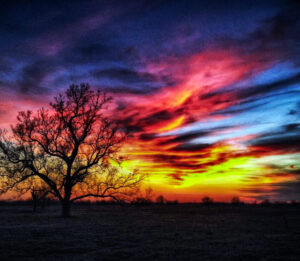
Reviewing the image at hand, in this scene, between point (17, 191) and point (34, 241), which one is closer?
point (34, 241)

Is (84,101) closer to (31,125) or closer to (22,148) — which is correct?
(31,125)

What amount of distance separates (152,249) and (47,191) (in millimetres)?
23503

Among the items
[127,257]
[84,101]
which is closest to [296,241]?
[127,257]

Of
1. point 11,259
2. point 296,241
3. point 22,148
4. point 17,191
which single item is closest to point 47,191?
point 17,191

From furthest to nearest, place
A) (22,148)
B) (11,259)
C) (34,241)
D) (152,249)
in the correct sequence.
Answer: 1. (22,148)
2. (34,241)
3. (152,249)
4. (11,259)

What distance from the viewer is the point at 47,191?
1282 inches

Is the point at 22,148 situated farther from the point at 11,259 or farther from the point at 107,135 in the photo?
the point at 11,259

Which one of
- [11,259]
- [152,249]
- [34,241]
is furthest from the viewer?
[34,241]

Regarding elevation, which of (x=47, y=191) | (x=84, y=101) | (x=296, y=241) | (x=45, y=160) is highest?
(x=84, y=101)

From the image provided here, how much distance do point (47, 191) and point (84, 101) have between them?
11.6 metres

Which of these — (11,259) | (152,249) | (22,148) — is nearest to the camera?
(11,259)

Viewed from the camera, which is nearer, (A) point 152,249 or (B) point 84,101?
(A) point 152,249

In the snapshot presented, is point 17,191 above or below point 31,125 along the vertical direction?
below

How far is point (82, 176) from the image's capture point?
109ft
